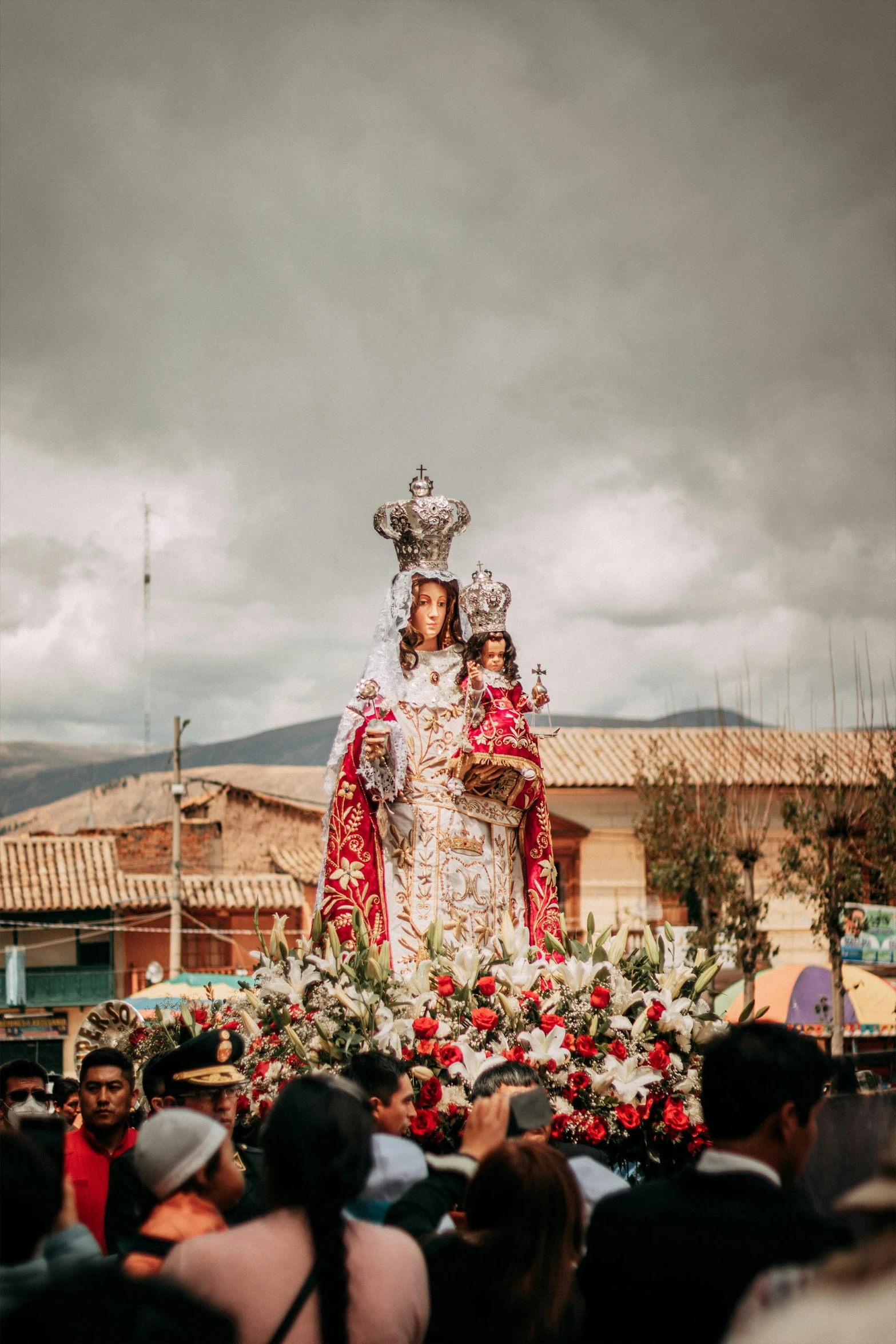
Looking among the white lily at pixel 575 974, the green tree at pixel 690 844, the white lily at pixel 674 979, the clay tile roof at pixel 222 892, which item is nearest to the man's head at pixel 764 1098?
the white lily at pixel 575 974

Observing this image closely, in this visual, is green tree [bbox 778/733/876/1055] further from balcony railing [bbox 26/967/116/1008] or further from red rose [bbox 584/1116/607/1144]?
balcony railing [bbox 26/967/116/1008]

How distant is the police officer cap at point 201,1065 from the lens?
4262 mm

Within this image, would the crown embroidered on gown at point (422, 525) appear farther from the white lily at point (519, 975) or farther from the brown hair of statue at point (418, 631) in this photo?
the white lily at point (519, 975)

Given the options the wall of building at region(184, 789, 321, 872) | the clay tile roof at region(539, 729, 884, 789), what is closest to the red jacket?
the clay tile roof at region(539, 729, 884, 789)

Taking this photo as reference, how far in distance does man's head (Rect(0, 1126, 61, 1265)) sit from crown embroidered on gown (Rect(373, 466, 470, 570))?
13.8 ft

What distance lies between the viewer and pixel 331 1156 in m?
2.55

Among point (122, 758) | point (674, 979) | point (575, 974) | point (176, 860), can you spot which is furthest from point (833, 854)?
point (122, 758)

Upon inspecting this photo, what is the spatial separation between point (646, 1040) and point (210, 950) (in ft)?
85.7

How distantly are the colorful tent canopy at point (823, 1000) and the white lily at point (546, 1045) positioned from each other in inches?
559

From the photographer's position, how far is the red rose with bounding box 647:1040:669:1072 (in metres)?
4.93

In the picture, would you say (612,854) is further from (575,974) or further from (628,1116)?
(628,1116)

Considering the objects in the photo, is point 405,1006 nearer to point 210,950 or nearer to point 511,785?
point 511,785

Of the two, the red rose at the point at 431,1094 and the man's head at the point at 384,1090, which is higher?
the man's head at the point at 384,1090

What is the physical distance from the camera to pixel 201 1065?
429 cm
